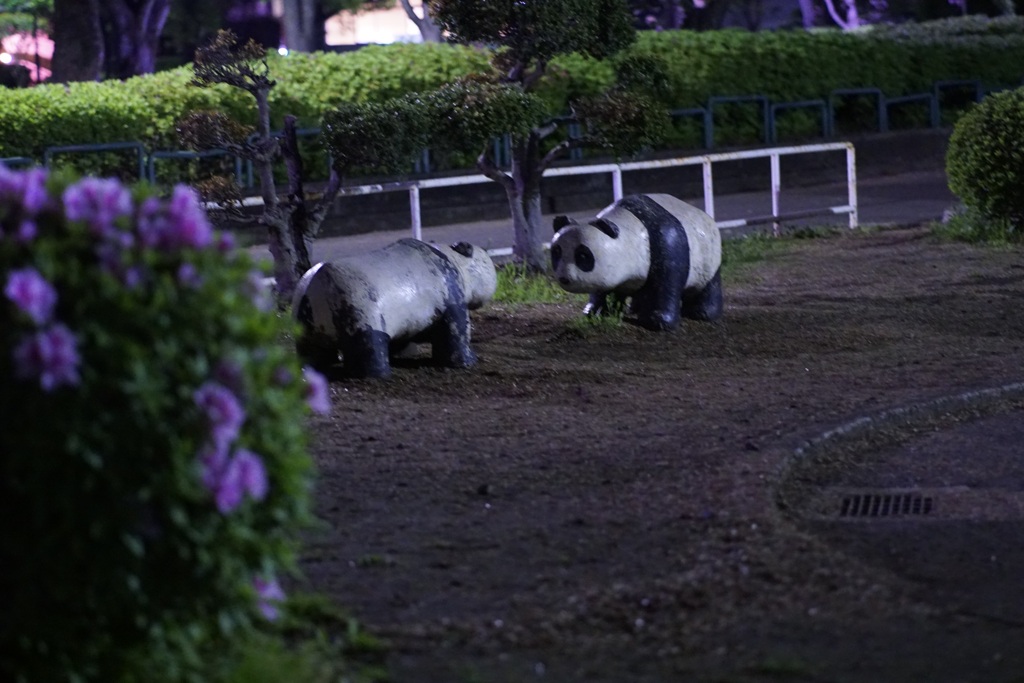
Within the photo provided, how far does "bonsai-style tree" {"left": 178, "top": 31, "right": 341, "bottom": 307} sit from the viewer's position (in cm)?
1012

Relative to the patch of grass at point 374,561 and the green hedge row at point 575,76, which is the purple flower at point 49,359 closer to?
the patch of grass at point 374,561

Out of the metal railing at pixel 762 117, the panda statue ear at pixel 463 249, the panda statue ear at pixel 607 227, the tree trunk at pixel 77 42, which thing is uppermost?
the tree trunk at pixel 77 42

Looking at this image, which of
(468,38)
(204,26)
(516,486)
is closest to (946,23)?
(204,26)

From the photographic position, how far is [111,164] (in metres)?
16.3

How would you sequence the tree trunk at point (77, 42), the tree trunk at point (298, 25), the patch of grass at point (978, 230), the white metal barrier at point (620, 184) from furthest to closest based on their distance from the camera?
the tree trunk at point (298, 25), the tree trunk at point (77, 42), the patch of grass at point (978, 230), the white metal barrier at point (620, 184)

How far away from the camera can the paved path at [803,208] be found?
16.1m

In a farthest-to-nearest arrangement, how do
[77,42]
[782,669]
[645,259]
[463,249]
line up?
[77,42] → [645,259] → [463,249] → [782,669]

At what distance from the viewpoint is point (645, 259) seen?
972 centimetres

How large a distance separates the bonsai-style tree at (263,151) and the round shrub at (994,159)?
22.3ft

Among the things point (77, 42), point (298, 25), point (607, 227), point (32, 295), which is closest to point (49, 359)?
point (32, 295)

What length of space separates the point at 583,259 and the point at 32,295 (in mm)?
6348

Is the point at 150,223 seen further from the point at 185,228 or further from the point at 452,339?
the point at 452,339

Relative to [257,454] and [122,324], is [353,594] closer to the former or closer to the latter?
[257,454]

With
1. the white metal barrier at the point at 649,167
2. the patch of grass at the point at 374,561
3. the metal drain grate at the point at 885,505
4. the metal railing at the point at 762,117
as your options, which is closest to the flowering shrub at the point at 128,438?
the patch of grass at the point at 374,561
